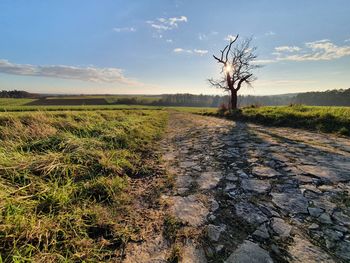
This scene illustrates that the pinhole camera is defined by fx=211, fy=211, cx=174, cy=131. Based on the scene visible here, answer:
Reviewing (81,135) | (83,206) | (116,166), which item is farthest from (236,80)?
(83,206)

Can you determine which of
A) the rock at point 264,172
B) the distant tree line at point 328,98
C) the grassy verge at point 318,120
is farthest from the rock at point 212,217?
the distant tree line at point 328,98

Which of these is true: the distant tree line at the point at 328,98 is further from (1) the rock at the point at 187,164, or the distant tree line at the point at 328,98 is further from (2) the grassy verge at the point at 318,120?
(1) the rock at the point at 187,164

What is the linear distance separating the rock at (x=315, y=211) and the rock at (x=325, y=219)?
4 centimetres

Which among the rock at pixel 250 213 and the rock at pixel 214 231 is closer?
the rock at pixel 214 231

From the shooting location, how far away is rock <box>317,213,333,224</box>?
221 cm

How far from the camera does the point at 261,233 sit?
2113 mm

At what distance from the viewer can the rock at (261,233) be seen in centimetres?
205

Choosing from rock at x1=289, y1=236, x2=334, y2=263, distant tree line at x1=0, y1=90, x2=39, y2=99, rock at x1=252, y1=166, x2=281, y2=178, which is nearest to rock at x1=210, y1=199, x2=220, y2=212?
rock at x1=289, y1=236, x2=334, y2=263

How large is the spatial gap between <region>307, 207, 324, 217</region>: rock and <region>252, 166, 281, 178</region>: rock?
1.07 metres

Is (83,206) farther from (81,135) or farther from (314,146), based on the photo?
(314,146)

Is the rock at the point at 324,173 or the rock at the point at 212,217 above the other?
the rock at the point at 324,173

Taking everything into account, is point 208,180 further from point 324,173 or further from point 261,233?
point 324,173

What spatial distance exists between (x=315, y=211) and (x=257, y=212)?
0.64 meters

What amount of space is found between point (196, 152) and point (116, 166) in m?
2.32
